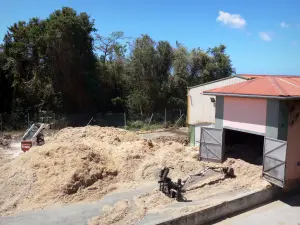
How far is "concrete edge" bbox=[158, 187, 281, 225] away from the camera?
9329 millimetres

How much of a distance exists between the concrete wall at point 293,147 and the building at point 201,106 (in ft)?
19.6

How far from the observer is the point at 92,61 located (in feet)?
95.8

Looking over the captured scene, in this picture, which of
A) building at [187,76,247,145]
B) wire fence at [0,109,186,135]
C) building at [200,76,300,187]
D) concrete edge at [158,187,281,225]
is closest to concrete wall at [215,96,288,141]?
building at [200,76,300,187]

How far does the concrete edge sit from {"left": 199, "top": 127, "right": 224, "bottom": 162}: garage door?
9.41ft

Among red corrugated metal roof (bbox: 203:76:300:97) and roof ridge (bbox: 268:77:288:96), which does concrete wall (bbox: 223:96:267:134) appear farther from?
roof ridge (bbox: 268:77:288:96)

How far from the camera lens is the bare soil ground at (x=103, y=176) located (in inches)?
398

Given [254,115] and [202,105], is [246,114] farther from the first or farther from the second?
[202,105]

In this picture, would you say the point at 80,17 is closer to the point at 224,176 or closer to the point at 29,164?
the point at 29,164

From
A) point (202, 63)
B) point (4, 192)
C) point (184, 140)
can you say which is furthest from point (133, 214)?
point (202, 63)

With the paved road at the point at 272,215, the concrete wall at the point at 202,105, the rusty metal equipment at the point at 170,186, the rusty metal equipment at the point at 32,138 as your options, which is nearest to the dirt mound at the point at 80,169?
the rusty metal equipment at the point at 170,186

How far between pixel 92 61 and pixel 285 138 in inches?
833

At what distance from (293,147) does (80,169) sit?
8577 millimetres

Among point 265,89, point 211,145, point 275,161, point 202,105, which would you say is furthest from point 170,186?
point 202,105

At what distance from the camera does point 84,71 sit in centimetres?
2838
